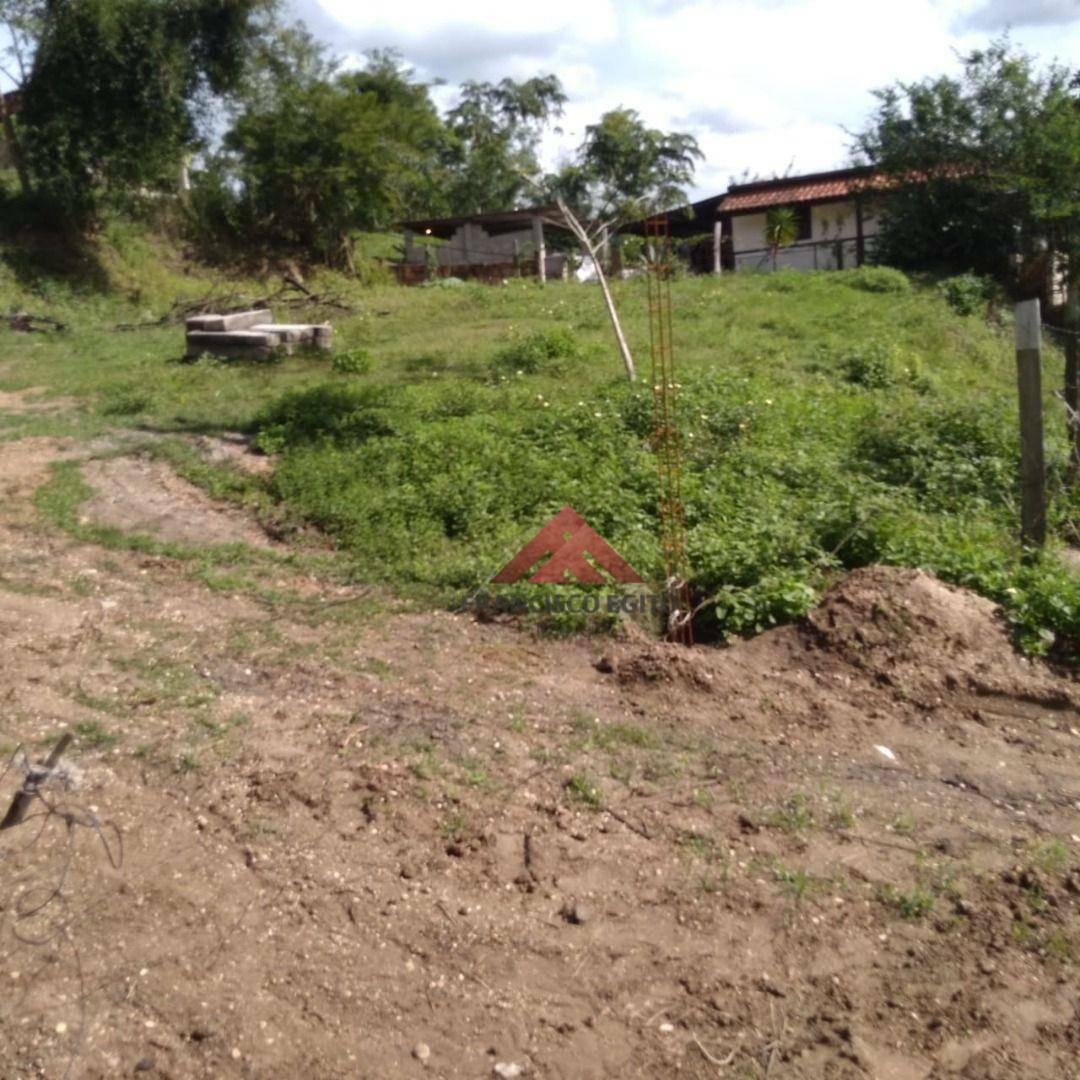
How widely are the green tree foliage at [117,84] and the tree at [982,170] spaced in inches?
483

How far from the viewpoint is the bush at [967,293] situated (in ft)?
57.5

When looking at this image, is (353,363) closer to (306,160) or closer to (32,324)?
(32,324)

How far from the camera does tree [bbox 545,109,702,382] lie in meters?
11.7

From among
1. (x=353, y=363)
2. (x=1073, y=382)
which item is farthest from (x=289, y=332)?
(x=1073, y=382)

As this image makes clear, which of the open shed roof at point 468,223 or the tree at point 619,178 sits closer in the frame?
the tree at point 619,178

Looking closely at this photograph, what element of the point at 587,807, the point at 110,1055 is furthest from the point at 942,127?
the point at 110,1055

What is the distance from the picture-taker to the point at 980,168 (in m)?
20.6

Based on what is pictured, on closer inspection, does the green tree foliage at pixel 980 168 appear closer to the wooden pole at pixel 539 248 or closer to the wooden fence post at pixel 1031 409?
the wooden pole at pixel 539 248

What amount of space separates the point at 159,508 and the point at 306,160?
56.8 feet

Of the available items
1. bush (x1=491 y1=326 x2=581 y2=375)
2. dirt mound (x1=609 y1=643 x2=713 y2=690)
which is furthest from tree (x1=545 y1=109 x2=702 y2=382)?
dirt mound (x1=609 y1=643 x2=713 y2=690)

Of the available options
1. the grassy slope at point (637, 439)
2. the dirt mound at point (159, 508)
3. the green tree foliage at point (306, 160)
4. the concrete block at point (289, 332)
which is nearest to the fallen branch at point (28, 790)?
the grassy slope at point (637, 439)

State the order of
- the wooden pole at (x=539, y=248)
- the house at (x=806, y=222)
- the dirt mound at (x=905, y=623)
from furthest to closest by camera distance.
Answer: the house at (x=806, y=222), the wooden pole at (x=539, y=248), the dirt mound at (x=905, y=623)

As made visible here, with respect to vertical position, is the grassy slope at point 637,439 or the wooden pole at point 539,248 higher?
the wooden pole at point 539,248

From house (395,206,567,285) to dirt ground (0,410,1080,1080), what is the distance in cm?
1700
